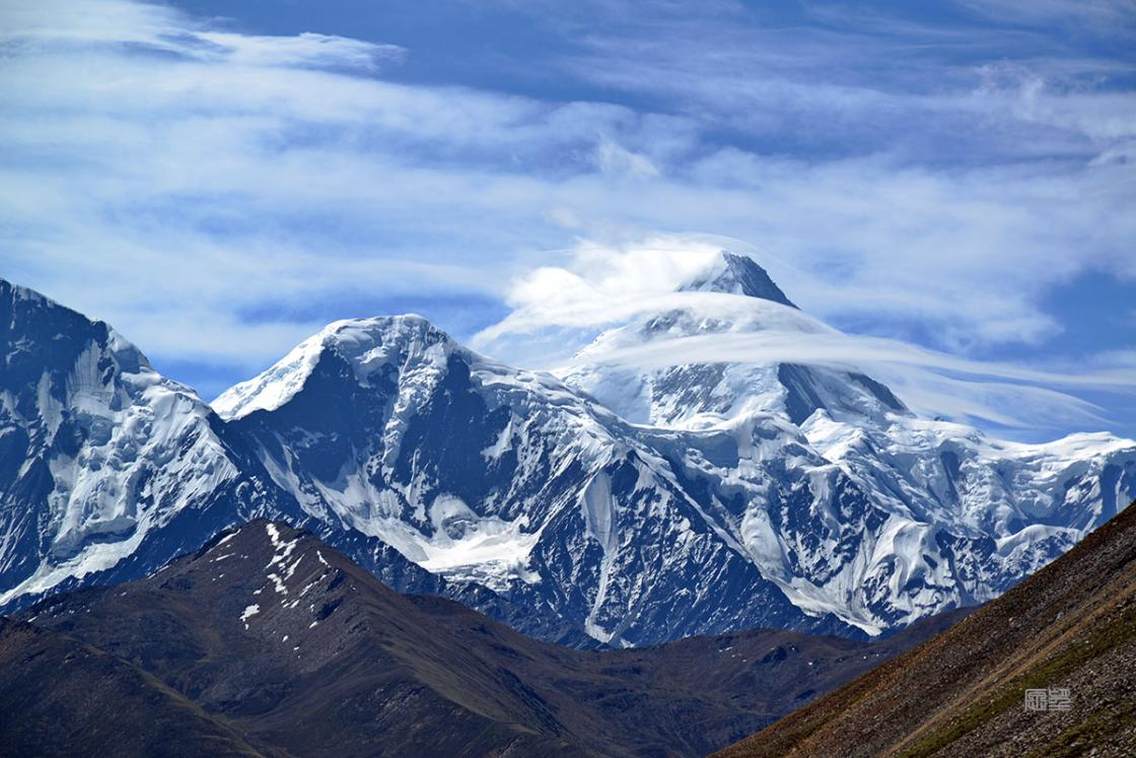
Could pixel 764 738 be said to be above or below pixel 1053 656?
below

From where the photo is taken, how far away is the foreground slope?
126m

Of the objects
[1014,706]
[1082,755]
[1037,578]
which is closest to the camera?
[1082,755]

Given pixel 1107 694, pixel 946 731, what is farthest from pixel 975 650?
pixel 1107 694

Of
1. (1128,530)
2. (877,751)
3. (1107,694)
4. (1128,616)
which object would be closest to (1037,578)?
(1128,530)

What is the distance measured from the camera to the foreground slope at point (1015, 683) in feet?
412

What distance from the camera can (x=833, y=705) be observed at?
19025cm

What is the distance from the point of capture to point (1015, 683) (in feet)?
461

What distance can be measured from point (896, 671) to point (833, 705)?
1043cm

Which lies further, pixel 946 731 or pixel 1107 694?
pixel 946 731

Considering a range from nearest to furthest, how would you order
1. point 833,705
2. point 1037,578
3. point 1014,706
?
point 1014,706 < point 1037,578 < point 833,705

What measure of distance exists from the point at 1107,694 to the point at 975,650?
41.5 metres

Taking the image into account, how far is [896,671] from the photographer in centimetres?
18188

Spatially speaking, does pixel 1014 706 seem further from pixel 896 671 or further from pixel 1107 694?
pixel 896 671

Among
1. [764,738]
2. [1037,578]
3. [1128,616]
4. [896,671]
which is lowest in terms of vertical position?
[764,738]
